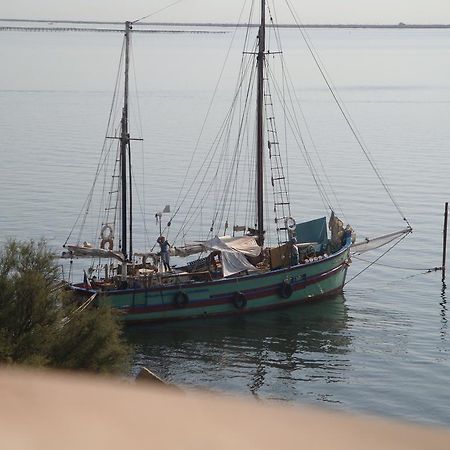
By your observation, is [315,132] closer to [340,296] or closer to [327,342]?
[340,296]

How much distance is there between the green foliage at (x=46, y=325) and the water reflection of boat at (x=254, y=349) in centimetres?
689

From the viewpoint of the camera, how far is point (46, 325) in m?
22.3

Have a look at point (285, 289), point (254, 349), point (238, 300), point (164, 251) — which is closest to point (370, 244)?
point (285, 289)

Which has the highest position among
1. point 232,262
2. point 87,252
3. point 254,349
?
point 87,252

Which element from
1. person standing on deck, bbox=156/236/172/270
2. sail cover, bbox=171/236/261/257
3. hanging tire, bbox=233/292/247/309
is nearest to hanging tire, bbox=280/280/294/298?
sail cover, bbox=171/236/261/257

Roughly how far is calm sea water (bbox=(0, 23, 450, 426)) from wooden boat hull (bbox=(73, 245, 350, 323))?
452 millimetres

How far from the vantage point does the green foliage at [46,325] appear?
21.5 meters

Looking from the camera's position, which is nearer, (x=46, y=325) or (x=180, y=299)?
(x=46, y=325)

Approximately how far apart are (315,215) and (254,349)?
2325 centimetres

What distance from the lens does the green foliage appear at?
21.5 m

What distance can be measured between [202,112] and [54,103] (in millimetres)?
18518

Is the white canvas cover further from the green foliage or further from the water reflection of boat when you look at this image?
the green foliage

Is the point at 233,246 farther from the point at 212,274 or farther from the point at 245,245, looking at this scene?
the point at 212,274

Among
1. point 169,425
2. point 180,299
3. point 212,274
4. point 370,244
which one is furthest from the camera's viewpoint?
point 370,244
